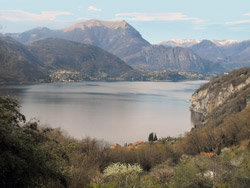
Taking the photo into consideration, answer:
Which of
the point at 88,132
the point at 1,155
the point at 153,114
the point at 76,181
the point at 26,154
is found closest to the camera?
the point at 1,155

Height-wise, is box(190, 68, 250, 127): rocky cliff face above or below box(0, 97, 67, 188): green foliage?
below

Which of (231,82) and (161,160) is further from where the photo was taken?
(231,82)

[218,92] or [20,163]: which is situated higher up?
[20,163]

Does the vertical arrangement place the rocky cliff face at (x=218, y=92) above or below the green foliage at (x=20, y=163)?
below

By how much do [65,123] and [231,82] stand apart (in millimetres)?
58724

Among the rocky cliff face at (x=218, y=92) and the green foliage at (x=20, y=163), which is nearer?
the green foliage at (x=20, y=163)

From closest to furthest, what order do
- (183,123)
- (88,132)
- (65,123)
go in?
(88,132)
(65,123)
(183,123)

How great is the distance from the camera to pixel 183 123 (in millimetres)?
73500

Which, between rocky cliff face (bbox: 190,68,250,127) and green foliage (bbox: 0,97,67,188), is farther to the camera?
rocky cliff face (bbox: 190,68,250,127)

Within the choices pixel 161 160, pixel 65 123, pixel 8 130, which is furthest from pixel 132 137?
pixel 8 130

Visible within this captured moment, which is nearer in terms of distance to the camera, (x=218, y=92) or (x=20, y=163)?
(x=20, y=163)

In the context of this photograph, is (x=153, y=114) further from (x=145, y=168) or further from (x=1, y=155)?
(x=1, y=155)

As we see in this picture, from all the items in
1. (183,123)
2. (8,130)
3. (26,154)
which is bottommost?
(183,123)

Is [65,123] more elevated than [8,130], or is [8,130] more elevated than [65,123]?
[8,130]
